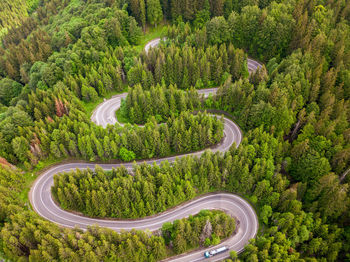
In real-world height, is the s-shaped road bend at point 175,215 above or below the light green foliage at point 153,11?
below

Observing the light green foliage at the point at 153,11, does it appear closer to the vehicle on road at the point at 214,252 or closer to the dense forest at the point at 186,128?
the dense forest at the point at 186,128

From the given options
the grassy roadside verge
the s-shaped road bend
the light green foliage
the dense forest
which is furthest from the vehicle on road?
the light green foliage

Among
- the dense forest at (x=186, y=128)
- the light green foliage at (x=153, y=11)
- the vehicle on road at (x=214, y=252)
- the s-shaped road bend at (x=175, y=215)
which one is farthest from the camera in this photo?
the light green foliage at (x=153, y=11)

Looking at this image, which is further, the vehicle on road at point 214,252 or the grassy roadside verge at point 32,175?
the grassy roadside verge at point 32,175

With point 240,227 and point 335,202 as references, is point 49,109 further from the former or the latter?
point 335,202

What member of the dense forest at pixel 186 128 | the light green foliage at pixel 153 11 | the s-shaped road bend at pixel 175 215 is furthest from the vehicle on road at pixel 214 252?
the light green foliage at pixel 153 11

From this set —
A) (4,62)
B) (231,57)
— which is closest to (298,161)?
(231,57)

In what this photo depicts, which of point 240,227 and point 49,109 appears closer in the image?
point 240,227

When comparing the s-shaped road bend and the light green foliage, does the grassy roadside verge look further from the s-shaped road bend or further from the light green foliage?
the light green foliage
